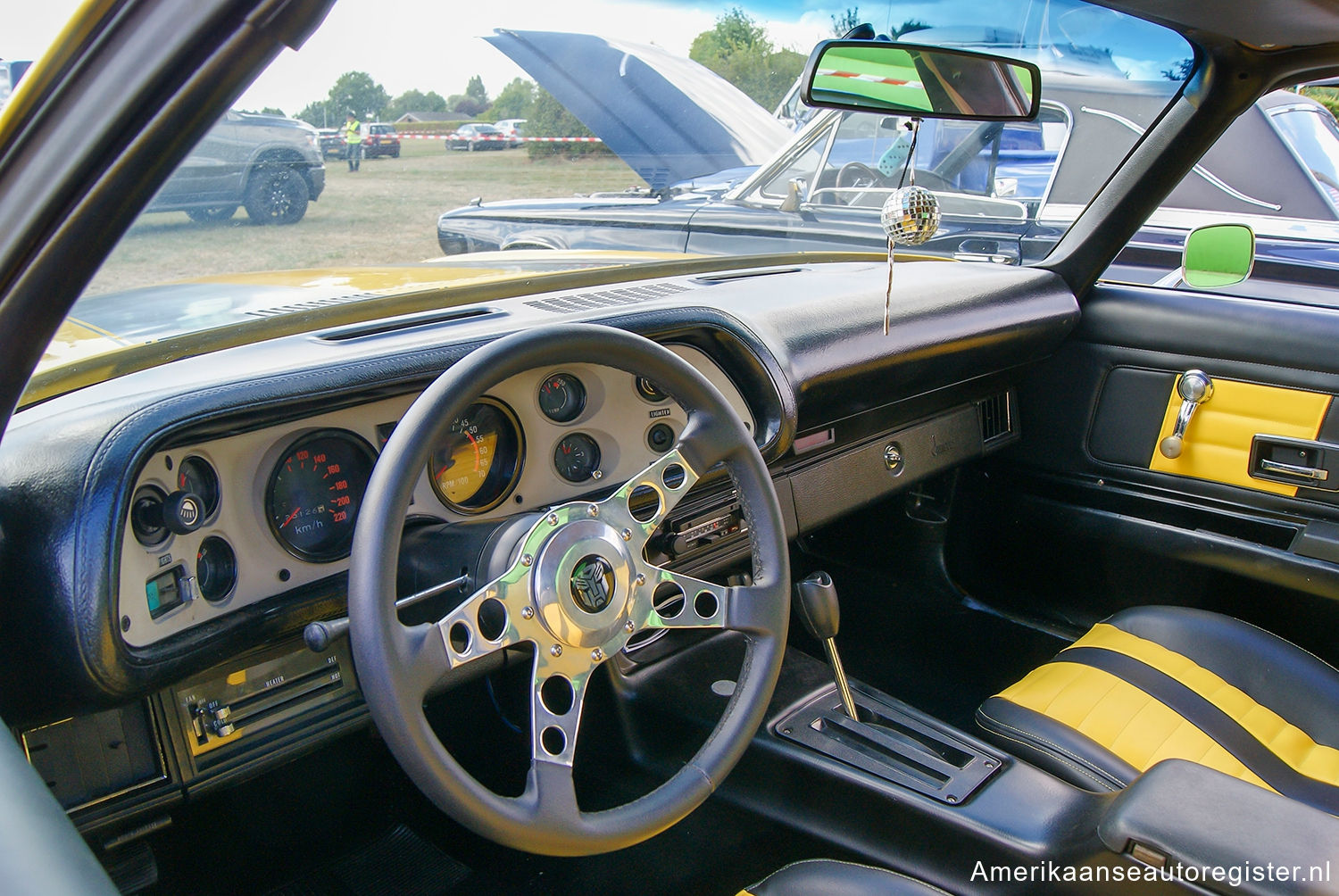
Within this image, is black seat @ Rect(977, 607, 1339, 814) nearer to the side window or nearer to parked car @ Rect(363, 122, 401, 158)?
the side window

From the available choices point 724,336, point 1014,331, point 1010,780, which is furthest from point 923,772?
point 1014,331

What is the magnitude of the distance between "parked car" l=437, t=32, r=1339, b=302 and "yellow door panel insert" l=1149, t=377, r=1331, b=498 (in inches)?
11.2

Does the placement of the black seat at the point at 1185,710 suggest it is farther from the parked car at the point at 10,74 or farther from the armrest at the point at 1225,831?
the parked car at the point at 10,74

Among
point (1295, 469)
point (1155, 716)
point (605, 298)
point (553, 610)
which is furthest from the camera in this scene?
point (1295, 469)

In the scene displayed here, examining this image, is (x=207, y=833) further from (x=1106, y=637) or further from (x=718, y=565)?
(x=1106, y=637)

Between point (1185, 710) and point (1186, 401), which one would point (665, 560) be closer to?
point (1185, 710)

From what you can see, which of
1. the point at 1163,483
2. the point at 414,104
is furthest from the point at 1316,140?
the point at 414,104

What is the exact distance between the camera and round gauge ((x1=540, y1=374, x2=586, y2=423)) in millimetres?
1942

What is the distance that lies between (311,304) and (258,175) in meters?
0.38

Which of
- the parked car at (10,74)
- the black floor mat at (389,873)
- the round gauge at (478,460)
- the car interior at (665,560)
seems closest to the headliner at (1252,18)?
the car interior at (665,560)

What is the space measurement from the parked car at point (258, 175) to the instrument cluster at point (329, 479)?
1.14 feet

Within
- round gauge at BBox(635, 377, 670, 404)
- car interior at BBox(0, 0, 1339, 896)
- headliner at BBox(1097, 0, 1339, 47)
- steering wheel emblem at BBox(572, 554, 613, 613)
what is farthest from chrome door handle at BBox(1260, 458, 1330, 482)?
steering wheel emblem at BBox(572, 554, 613, 613)

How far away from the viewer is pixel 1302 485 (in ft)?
8.54

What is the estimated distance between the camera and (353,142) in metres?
1.73
